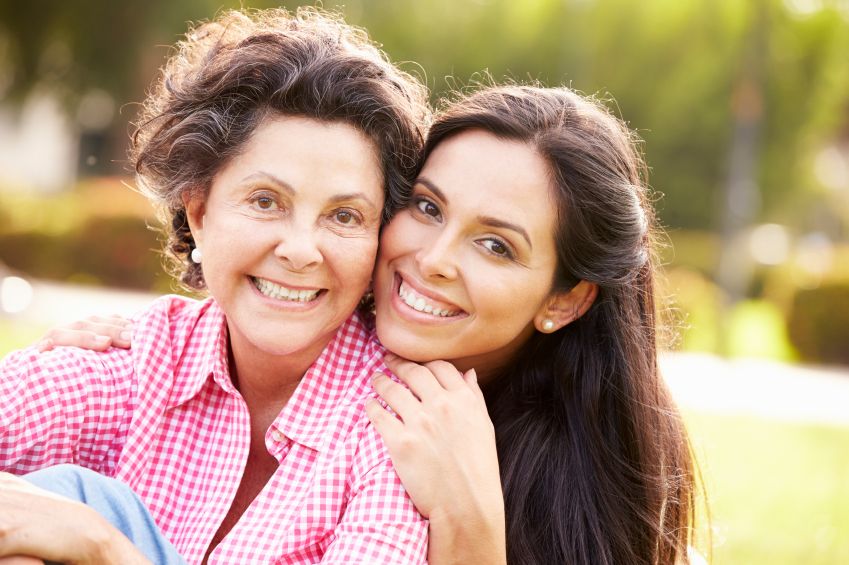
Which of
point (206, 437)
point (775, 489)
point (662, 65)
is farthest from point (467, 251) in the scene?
point (662, 65)

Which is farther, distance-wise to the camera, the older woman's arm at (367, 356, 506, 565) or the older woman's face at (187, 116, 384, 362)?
the older woman's face at (187, 116, 384, 362)

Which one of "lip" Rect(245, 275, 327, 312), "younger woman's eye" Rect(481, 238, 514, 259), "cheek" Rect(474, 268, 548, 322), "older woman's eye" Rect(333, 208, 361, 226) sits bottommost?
"lip" Rect(245, 275, 327, 312)

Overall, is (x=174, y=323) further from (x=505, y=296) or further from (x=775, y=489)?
(x=775, y=489)

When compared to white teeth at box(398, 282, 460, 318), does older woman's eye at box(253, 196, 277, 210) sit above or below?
above

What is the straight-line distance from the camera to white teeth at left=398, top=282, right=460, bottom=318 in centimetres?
316

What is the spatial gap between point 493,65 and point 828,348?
502 inches

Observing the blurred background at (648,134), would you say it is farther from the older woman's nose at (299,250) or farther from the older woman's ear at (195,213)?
the older woman's nose at (299,250)

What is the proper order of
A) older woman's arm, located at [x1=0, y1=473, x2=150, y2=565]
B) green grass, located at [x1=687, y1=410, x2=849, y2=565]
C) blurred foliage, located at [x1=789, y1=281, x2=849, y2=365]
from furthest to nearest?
blurred foliage, located at [x1=789, y1=281, x2=849, y2=365]
green grass, located at [x1=687, y1=410, x2=849, y2=565]
older woman's arm, located at [x1=0, y1=473, x2=150, y2=565]

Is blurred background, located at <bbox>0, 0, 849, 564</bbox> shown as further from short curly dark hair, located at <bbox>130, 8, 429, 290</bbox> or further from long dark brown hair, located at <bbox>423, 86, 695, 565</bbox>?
short curly dark hair, located at <bbox>130, 8, 429, 290</bbox>

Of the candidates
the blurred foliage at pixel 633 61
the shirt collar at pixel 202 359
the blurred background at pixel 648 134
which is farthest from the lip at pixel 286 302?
the blurred foliage at pixel 633 61

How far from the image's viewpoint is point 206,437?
3295mm

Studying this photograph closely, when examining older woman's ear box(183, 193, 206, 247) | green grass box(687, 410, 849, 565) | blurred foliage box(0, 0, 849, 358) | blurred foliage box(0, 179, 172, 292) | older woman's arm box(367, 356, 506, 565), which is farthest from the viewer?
blurred foliage box(0, 0, 849, 358)

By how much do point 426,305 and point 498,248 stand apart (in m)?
0.28

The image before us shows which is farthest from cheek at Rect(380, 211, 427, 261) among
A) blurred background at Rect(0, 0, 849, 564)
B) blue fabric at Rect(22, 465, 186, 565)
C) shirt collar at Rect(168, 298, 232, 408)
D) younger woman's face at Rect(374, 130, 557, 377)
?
blurred background at Rect(0, 0, 849, 564)
